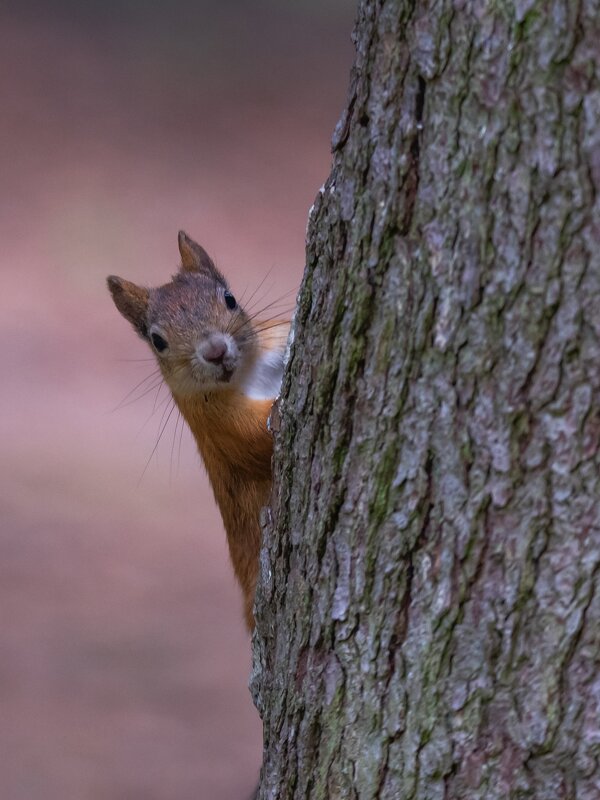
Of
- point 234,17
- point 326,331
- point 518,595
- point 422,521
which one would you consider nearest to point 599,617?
point 518,595

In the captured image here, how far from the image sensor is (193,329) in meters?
2.58

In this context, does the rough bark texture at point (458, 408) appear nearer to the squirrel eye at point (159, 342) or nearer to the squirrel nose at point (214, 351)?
the squirrel nose at point (214, 351)

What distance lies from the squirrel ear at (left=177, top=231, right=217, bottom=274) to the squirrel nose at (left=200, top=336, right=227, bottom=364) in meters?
0.37

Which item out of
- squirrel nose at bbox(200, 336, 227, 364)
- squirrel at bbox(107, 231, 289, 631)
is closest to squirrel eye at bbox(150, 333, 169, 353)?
squirrel at bbox(107, 231, 289, 631)

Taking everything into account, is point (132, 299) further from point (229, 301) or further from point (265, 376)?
point (265, 376)

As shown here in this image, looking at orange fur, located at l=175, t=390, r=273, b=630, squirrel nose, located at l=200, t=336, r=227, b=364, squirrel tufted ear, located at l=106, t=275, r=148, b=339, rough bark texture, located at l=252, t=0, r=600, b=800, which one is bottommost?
rough bark texture, located at l=252, t=0, r=600, b=800

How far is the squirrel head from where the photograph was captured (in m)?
2.54

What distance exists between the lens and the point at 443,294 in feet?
4.42

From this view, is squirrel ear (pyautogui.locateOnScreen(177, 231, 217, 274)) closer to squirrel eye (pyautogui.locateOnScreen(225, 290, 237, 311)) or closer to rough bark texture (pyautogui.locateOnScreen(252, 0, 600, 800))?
squirrel eye (pyautogui.locateOnScreen(225, 290, 237, 311))

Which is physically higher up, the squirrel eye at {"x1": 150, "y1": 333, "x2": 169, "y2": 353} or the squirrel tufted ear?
the squirrel tufted ear

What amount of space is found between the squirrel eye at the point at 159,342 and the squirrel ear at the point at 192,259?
240 mm

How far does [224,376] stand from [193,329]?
147 millimetres

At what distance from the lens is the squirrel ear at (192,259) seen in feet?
9.25

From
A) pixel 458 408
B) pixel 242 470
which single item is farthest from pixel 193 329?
pixel 458 408
